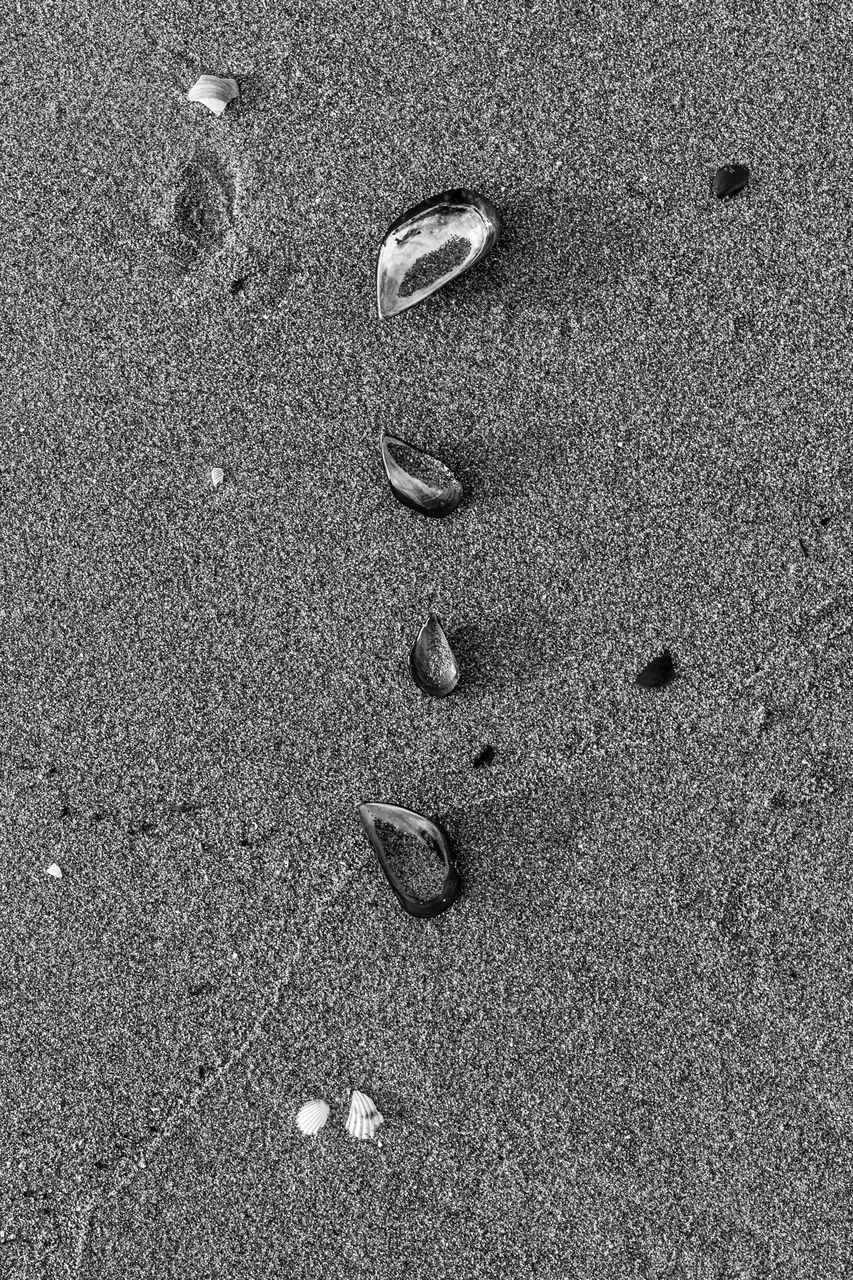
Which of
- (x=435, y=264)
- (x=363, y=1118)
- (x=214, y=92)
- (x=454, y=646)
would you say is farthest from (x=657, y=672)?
(x=214, y=92)

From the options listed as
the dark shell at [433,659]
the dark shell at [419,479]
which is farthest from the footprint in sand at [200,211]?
the dark shell at [433,659]

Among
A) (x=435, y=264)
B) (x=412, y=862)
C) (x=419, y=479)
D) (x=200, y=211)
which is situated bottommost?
(x=412, y=862)

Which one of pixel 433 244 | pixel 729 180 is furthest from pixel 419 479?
pixel 729 180

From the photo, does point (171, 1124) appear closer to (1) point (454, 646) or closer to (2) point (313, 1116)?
(2) point (313, 1116)

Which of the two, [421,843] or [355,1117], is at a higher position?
[421,843]

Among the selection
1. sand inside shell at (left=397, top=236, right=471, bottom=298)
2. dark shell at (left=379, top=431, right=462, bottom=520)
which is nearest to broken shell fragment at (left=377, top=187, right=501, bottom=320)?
sand inside shell at (left=397, top=236, right=471, bottom=298)

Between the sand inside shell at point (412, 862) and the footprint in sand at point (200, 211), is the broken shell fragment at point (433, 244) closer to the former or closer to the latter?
the footprint in sand at point (200, 211)

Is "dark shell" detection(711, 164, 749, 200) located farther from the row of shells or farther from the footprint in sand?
the row of shells

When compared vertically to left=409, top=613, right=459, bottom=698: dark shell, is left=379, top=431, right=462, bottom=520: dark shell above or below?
above
